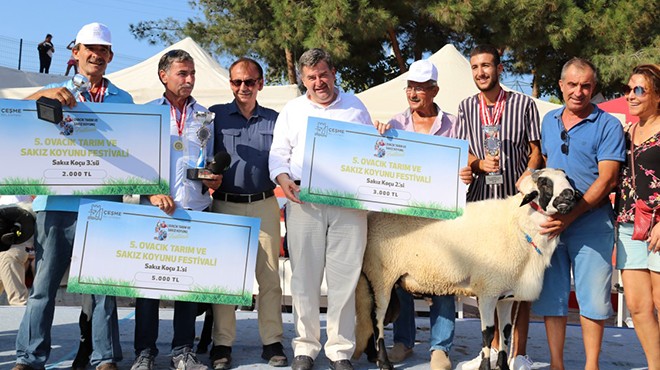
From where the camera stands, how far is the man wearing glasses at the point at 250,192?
517 cm

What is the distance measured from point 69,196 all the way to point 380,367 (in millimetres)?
2620

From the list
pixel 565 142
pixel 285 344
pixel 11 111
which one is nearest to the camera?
pixel 11 111

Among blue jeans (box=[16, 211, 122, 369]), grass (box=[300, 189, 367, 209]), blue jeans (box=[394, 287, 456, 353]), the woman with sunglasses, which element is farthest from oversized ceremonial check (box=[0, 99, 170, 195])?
the woman with sunglasses

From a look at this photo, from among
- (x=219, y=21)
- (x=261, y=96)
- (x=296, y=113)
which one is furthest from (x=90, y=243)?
(x=219, y=21)

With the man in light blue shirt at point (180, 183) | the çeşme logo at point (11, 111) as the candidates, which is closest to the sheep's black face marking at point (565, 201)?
the man in light blue shirt at point (180, 183)

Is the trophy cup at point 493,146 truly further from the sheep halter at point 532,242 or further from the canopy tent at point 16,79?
the canopy tent at point 16,79

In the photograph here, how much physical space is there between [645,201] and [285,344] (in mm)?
3227

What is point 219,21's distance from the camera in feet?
73.4

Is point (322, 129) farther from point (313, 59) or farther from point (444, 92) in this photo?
point (444, 92)

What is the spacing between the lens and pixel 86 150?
475 cm

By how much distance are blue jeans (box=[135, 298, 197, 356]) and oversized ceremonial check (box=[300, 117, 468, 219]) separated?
1329 mm

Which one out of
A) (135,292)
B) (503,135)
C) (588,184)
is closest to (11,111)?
(135,292)

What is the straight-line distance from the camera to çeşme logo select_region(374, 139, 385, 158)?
16.6ft

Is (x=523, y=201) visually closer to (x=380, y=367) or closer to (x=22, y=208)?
(x=380, y=367)
